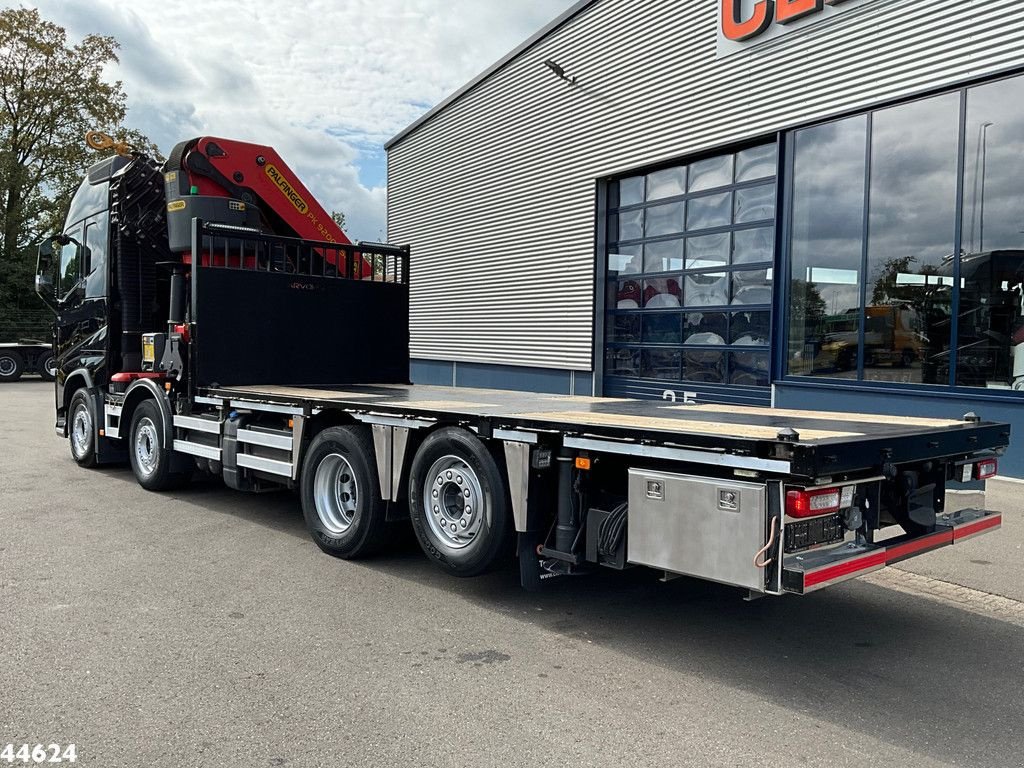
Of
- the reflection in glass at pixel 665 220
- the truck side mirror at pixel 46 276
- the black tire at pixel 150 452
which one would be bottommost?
the black tire at pixel 150 452

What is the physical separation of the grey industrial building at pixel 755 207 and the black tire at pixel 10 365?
18826 millimetres

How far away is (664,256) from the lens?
14289 millimetres

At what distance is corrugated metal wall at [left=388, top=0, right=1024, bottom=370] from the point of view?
10.5 meters

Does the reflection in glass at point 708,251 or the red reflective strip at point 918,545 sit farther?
the reflection in glass at point 708,251

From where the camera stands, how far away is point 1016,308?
9578 millimetres

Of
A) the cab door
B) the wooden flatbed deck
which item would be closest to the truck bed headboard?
the wooden flatbed deck

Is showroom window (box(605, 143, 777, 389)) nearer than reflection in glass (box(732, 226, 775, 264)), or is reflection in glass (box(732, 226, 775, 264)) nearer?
reflection in glass (box(732, 226, 775, 264))

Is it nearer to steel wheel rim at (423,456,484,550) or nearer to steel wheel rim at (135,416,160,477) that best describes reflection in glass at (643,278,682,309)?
steel wheel rim at (135,416,160,477)

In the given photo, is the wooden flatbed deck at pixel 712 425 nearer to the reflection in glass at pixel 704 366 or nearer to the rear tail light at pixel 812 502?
the rear tail light at pixel 812 502

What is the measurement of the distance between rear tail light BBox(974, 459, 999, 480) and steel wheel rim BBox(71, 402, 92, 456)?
9.25 meters

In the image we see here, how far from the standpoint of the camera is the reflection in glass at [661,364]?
1414 cm

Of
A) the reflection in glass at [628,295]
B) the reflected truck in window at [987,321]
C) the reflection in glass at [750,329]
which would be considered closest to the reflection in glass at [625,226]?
the reflection in glass at [628,295]

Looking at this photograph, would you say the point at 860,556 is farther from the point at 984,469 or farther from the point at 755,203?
the point at 755,203

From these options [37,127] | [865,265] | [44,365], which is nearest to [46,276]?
[865,265]
